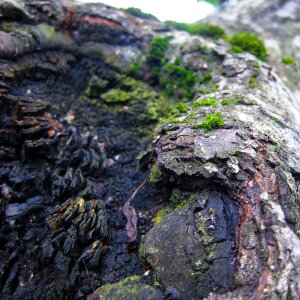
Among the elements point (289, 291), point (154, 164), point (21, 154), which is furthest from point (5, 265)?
point (289, 291)

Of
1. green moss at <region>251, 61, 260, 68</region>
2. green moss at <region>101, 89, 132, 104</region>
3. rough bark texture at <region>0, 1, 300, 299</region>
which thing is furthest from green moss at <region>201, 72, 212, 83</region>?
green moss at <region>101, 89, 132, 104</region>

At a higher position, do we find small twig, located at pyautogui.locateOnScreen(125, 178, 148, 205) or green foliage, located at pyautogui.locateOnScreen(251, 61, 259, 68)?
green foliage, located at pyautogui.locateOnScreen(251, 61, 259, 68)

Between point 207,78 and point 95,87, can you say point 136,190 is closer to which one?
point 95,87

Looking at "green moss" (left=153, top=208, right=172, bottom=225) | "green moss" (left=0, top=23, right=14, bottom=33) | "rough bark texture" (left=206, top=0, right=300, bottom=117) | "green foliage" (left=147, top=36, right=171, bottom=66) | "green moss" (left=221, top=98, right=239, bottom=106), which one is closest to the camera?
"green moss" (left=153, top=208, right=172, bottom=225)

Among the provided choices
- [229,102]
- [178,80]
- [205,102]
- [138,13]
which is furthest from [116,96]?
[138,13]

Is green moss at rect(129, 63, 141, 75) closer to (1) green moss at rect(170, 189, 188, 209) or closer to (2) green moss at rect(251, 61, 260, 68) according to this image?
(2) green moss at rect(251, 61, 260, 68)

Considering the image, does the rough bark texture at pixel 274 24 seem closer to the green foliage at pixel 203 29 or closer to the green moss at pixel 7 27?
the green foliage at pixel 203 29
